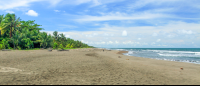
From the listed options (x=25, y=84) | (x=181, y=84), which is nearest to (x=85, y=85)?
(x=25, y=84)

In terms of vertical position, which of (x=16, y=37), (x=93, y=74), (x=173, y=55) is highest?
(x=16, y=37)

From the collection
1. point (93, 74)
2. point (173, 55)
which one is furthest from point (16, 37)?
point (173, 55)

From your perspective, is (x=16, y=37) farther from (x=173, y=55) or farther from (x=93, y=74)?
(x=173, y=55)

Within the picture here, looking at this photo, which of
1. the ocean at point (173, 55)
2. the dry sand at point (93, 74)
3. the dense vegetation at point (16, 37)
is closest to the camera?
the dry sand at point (93, 74)

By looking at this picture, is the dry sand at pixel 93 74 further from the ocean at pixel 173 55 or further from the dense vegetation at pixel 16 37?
the dense vegetation at pixel 16 37

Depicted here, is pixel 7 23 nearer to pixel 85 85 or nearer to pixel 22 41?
pixel 22 41

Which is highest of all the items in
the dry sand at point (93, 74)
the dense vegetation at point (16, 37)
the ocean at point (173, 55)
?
the dense vegetation at point (16, 37)

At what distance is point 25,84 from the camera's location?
529 cm

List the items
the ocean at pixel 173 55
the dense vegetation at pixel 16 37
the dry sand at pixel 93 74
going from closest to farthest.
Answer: the dry sand at pixel 93 74, the ocean at pixel 173 55, the dense vegetation at pixel 16 37

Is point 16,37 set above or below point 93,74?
above

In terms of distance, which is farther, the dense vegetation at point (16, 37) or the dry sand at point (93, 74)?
the dense vegetation at point (16, 37)

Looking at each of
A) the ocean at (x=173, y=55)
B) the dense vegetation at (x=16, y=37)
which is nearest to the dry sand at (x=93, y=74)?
the ocean at (x=173, y=55)

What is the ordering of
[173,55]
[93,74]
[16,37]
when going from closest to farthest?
[93,74] → [173,55] → [16,37]

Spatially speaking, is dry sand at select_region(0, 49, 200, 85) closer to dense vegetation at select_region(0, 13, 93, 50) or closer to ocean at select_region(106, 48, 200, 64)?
ocean at select_region(106, 48, 200, 64)
